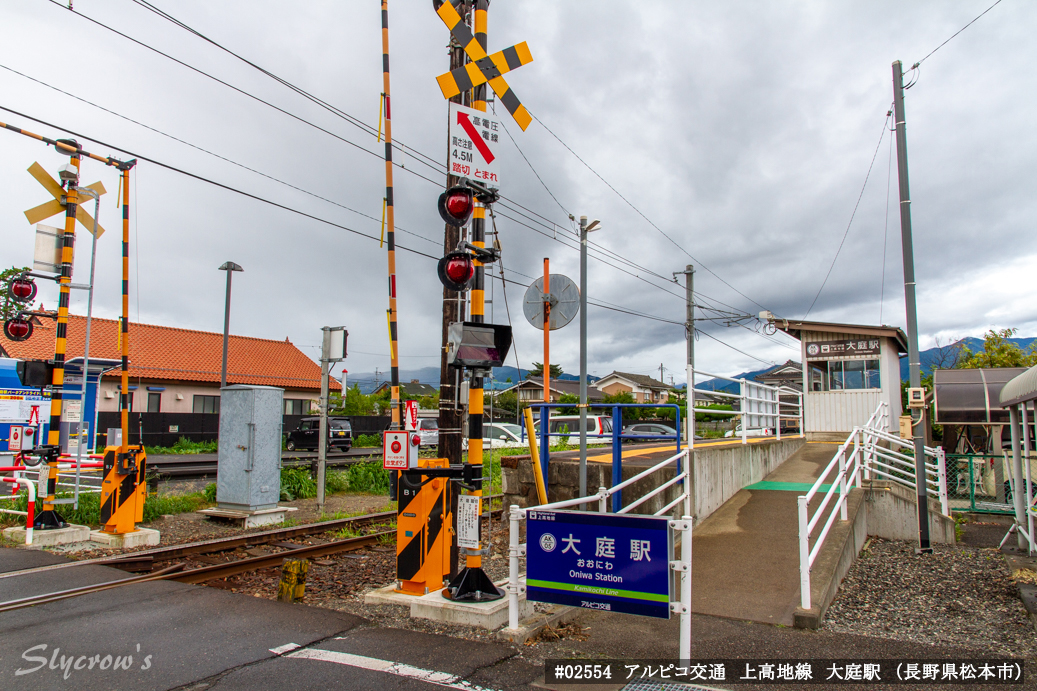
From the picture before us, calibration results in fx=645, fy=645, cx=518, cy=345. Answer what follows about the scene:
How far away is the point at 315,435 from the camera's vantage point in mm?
27172

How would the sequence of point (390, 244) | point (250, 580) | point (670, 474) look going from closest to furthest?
point (250, 580)
point (670, 474)
point (390, 244)

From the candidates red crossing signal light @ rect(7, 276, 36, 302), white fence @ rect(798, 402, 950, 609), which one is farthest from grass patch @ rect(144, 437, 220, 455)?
white fence @ rect(798, 402, 950, 609)

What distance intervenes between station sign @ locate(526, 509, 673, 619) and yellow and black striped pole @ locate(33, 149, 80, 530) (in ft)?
26.5

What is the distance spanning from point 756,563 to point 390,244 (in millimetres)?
6420

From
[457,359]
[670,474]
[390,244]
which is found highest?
[390,244]

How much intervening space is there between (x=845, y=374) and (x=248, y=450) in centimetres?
1683

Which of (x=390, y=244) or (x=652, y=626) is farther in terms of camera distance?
(x=390, y=244)

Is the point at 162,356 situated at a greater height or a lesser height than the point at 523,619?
greater

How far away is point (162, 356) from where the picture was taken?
120 ft

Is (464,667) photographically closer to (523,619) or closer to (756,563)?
(523,619)

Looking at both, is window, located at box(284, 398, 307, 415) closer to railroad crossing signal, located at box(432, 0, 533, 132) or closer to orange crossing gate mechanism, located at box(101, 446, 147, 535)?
orange crossing gate mechanism, located at box(101, 446, 147, 535)

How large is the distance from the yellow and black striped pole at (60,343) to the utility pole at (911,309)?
478 inches

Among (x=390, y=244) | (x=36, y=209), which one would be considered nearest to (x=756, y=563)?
(x=390, y=244)

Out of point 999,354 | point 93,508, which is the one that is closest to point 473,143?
point 93,508
